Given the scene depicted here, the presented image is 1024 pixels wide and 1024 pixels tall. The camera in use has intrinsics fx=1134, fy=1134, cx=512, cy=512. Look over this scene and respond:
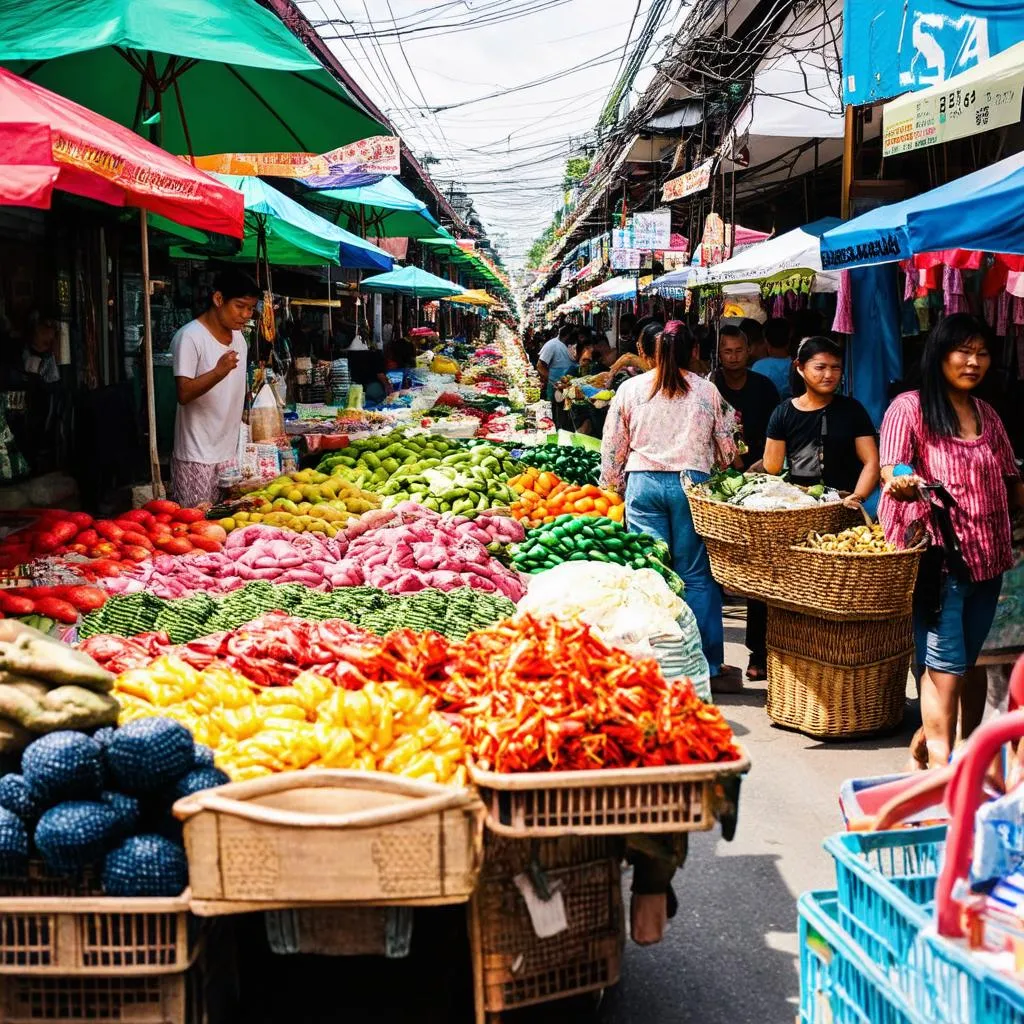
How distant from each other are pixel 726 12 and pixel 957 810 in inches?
491

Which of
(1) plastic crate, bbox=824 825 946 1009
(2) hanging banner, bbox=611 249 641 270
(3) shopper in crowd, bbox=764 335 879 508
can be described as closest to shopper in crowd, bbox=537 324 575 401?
(2) hanging banner, bbox=611 249 641 270

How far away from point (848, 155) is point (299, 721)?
8105 mm

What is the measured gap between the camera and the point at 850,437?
6.69m

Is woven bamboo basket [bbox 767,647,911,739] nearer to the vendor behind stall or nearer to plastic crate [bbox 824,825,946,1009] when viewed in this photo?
plastic crate [bbox 824,825,946,1009]

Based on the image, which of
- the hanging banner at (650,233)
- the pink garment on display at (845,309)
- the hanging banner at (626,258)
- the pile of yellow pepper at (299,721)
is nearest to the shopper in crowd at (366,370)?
the hanging banner at (626,258)

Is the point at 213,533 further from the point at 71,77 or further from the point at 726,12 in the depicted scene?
the point at 726,12

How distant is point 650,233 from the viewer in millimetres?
17891

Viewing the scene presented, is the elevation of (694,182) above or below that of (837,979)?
above

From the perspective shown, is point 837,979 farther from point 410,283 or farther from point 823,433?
point 410,283

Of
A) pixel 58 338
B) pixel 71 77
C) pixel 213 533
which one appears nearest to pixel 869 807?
pixel 213 533

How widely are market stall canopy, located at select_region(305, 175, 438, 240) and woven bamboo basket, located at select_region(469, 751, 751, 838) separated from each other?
13193mm

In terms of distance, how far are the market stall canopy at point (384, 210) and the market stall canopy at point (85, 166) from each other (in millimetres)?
8985

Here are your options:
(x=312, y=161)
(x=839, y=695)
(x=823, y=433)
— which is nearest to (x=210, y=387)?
(x=312, y=161)

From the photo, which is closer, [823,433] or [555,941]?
[555,941]
